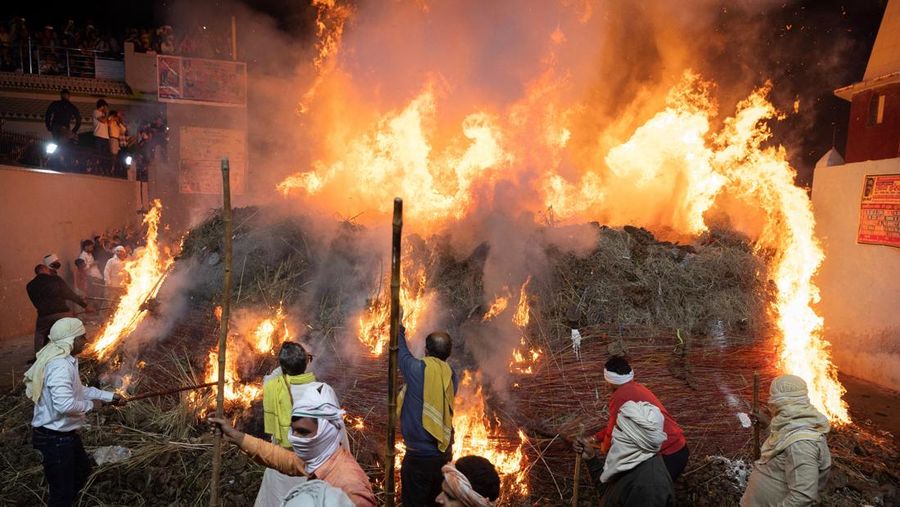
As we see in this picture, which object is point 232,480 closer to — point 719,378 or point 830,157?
point 719,378

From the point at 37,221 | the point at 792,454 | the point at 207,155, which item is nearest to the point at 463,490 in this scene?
the point at 792,454

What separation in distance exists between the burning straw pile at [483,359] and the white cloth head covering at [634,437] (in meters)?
1.91

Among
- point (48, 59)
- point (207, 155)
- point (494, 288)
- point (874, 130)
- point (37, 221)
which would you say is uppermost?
point (48, 59)

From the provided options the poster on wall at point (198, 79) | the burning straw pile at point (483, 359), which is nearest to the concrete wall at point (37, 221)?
the poster on wall at point (198, 79)

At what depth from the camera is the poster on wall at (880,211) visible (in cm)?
914

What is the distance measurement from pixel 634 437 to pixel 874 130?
36.0ft

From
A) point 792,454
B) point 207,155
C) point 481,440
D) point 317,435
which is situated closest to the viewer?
point 317,435

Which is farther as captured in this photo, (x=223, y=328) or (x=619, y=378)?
(x=619, y=378)

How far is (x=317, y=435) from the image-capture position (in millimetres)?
2783

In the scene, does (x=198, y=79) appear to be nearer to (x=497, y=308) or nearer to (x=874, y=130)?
(x=497, y=308)

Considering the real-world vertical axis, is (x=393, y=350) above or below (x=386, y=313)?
above

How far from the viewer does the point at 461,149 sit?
9.85 meters

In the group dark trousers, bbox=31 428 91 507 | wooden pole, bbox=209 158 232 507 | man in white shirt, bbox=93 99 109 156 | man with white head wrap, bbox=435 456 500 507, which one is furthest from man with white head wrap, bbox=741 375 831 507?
man in white shirt, bbox=93 99 109 156

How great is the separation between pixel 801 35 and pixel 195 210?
17.4 meters
